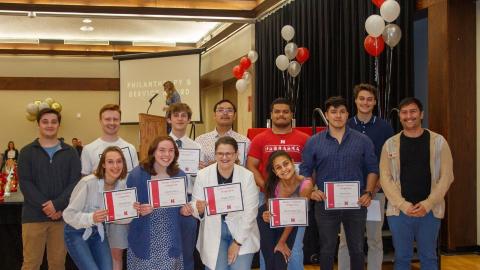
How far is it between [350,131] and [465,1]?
2.99m

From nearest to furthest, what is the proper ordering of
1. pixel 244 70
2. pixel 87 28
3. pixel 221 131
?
pixel 221 131
pixel 244 70
pixel 87 28

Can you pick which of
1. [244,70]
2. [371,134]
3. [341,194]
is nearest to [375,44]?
[371,134]

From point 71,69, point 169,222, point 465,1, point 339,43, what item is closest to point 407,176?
point 169,222

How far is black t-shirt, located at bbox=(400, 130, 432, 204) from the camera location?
3746 millimetres

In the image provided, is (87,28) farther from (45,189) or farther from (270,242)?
(270,242)

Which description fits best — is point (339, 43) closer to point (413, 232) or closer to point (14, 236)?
point (413, 232)

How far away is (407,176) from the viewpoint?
12.4 ft

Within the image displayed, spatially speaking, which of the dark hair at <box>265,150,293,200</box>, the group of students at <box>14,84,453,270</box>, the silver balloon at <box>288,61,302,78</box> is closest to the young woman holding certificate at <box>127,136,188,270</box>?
the group of students at <box>14,84,453,270</box>

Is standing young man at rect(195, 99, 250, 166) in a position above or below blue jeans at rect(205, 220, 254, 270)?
above

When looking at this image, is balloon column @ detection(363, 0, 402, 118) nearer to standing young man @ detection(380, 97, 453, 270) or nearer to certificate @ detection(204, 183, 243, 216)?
standing young man @ detection(380, 97, 453, 270)

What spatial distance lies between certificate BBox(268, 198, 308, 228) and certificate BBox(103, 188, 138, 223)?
0.85 metres

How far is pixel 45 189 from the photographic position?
3820 millimetres

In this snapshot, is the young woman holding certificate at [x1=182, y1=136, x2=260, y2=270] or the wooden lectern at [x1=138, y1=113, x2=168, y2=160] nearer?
the young woman holding certificate at [x1=182, y1=136, x2=260, y2=270]

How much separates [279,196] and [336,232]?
0.47 meters
